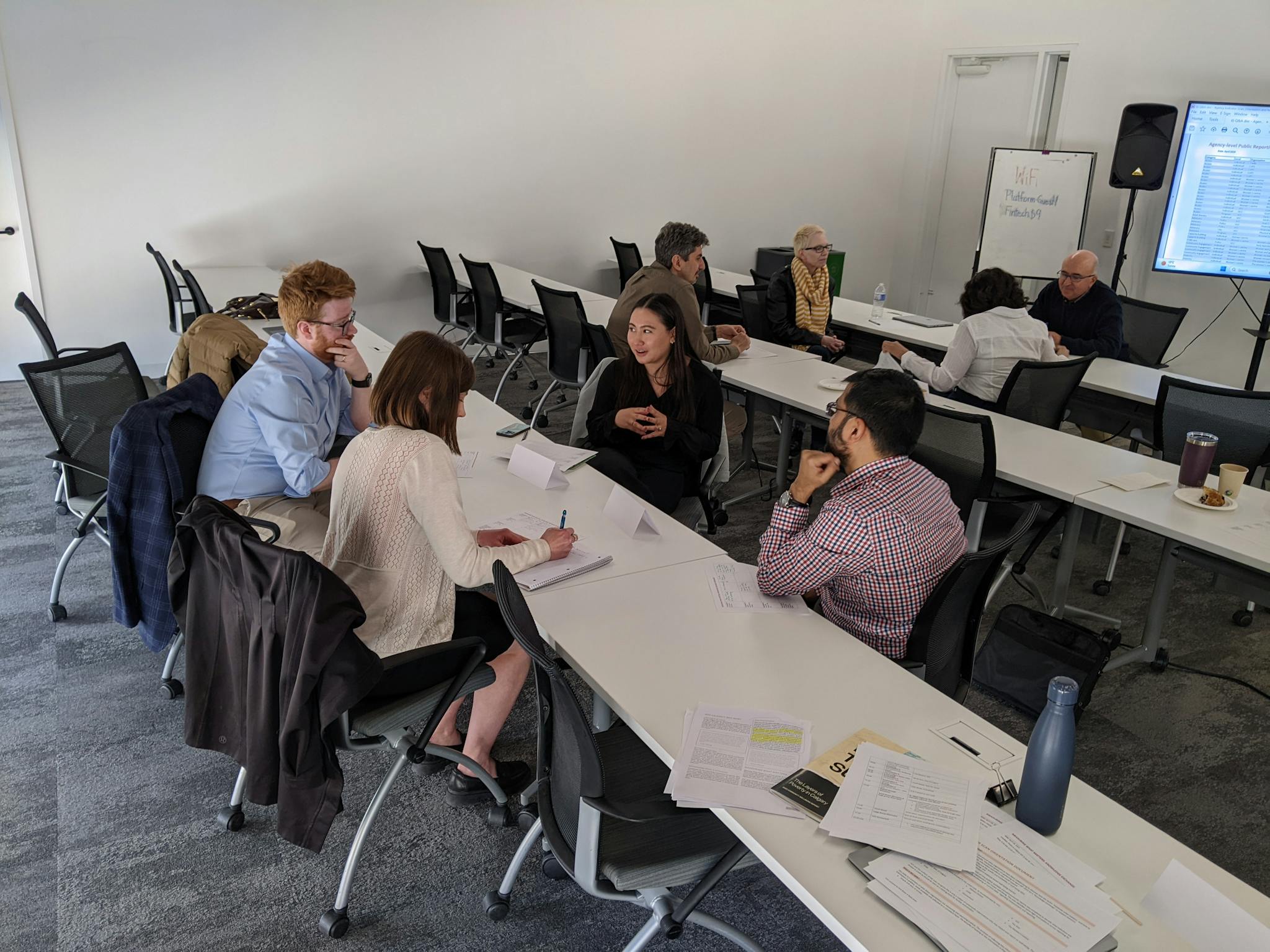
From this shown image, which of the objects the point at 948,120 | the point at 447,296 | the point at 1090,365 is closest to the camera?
the point at 1090,365

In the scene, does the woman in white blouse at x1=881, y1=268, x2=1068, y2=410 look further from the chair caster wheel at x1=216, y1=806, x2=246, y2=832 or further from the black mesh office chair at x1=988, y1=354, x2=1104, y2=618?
the chair caster wheel at x1=216, y1=806, x2=246, y2=832

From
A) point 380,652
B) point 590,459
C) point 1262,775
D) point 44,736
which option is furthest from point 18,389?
point 1262,775

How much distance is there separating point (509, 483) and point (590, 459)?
479mm

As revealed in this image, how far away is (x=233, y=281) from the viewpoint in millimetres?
6129

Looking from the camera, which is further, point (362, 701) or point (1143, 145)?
point (1143, 145)

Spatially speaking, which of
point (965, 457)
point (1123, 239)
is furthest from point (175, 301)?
point (1123, 239)

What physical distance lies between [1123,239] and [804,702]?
22.6 feet

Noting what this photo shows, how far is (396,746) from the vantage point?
215 centimetres

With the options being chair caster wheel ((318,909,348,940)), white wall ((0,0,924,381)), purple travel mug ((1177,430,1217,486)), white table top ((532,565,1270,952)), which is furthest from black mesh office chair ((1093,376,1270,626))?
white wall ((0,0,924,381))

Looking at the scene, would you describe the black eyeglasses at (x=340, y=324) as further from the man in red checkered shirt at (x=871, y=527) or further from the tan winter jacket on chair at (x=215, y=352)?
the man in red checkered shirt at (x=871, y=527)

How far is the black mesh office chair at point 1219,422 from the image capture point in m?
3.45

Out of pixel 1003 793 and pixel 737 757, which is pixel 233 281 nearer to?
pixel 737 757

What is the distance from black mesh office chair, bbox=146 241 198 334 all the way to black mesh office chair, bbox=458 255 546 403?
1730 millimetres

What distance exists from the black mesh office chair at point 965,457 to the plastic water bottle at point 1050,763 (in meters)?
1.81
